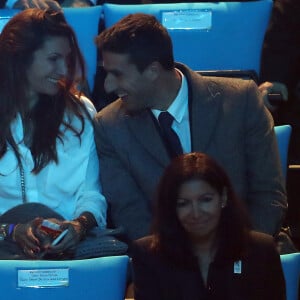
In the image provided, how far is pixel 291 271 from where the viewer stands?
256cm

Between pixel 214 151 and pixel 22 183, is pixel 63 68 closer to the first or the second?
pixel 22 183

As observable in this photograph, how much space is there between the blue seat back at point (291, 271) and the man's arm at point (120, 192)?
51cm

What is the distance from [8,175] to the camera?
2.97 metres

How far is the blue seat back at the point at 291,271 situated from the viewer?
2.53 metres

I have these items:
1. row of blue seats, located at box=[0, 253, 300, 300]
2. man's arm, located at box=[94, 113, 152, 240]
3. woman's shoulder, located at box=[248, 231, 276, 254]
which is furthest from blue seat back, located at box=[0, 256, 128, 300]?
man's arm, located at box=[94, 113, 152, 240]

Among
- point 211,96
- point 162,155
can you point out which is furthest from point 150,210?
point 211,96

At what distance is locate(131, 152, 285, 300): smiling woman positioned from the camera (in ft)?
8.13

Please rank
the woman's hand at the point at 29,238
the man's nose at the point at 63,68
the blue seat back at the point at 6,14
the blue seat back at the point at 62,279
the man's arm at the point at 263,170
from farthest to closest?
the blue seat back at the point at 6,14 < the man's nose at the point at 63,68 < the man's arm at the point at 263,170 < the woman's hand at the point at 29,238 < the blue seat back at the point at 62,279

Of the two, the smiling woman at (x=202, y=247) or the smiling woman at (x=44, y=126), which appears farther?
the smiling woman at (x=44, y=126)

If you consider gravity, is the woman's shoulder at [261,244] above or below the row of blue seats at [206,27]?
below

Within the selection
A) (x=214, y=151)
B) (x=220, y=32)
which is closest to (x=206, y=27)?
(x=220, y=32)

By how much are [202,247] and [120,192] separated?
0.48 meters

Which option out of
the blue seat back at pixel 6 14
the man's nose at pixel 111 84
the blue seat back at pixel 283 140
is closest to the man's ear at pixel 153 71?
the man's nose at pixel 111 84

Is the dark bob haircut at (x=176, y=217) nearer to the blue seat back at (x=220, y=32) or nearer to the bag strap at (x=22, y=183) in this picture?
the bag strap at (x=22, y=183)
